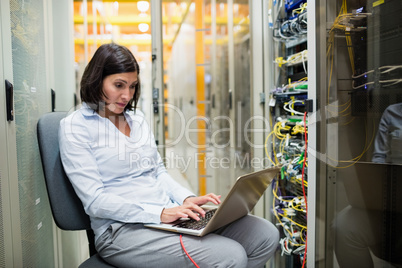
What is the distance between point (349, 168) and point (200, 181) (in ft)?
6.95

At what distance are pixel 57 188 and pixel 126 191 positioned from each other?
0.82 feet

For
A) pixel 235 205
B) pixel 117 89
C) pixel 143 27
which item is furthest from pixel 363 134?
pixel 143 27

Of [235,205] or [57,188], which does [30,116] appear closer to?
[57,188]

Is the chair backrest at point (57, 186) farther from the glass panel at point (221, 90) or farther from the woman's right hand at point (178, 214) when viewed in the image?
the glass panel at point (221, 90)

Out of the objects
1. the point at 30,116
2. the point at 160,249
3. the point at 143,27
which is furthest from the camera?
the point at 143,27

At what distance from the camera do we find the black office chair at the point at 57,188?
3.80 ft

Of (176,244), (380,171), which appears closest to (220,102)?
(380,171)

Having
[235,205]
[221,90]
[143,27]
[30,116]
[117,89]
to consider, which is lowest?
[235,205]

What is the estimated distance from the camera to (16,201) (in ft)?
4.00

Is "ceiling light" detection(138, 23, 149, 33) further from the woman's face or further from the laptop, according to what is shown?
the laptop

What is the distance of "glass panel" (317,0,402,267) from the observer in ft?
3.78

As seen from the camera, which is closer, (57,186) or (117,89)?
(57,186)

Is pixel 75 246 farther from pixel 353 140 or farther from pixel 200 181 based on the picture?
pixel 353 140

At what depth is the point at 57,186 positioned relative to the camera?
46.1 inches
